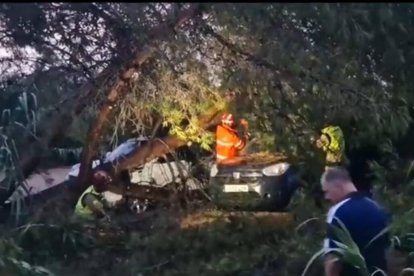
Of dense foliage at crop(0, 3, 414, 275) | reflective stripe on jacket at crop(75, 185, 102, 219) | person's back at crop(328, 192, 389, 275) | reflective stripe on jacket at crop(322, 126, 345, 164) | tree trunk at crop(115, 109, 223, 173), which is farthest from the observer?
tree trunk at crop(115, 109, 223, 173)

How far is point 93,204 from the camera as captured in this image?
1048 cm

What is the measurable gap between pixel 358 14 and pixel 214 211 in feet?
12.9

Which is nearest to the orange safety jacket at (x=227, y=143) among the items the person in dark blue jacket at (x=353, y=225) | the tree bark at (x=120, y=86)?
the tree bark at (x=120, y=86)

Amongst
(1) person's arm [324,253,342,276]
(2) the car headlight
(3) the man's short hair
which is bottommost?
(2) the car headlight

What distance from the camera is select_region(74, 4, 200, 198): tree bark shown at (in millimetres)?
8531

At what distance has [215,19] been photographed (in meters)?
8.51

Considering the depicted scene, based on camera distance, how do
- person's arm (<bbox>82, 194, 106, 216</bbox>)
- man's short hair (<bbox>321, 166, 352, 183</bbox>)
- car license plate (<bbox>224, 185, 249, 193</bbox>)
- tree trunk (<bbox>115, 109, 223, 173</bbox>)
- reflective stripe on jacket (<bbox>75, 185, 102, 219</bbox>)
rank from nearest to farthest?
man's short hair (<bbox>321, 166, 352, 183</bbox>), reflective stripe on jacket (<bbox>75, 185, 102, 219</bbox>), person's arm (<bbox>82, 194, 106, 216</bbox>), tree trunk (<bbox>115, 109, 223, 173</bbox>), car license plate (<bbox>224, 185, 249, 193</bbox>)

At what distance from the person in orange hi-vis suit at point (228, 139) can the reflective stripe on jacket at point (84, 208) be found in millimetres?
1431

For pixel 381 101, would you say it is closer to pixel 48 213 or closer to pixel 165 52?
pixel 165 52

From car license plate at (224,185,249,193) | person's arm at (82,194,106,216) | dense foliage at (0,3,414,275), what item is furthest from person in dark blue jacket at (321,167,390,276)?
car license plate at (224,185,249,193)

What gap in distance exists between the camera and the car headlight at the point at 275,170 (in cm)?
1218

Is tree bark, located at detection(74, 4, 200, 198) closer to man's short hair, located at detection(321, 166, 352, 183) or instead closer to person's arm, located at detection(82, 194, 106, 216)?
person's arm, located at detection(82, 194, 106, 216)

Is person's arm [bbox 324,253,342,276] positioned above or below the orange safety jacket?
below

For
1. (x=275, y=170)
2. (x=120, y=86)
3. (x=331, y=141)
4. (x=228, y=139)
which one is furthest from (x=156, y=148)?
(x=275, y=170)
